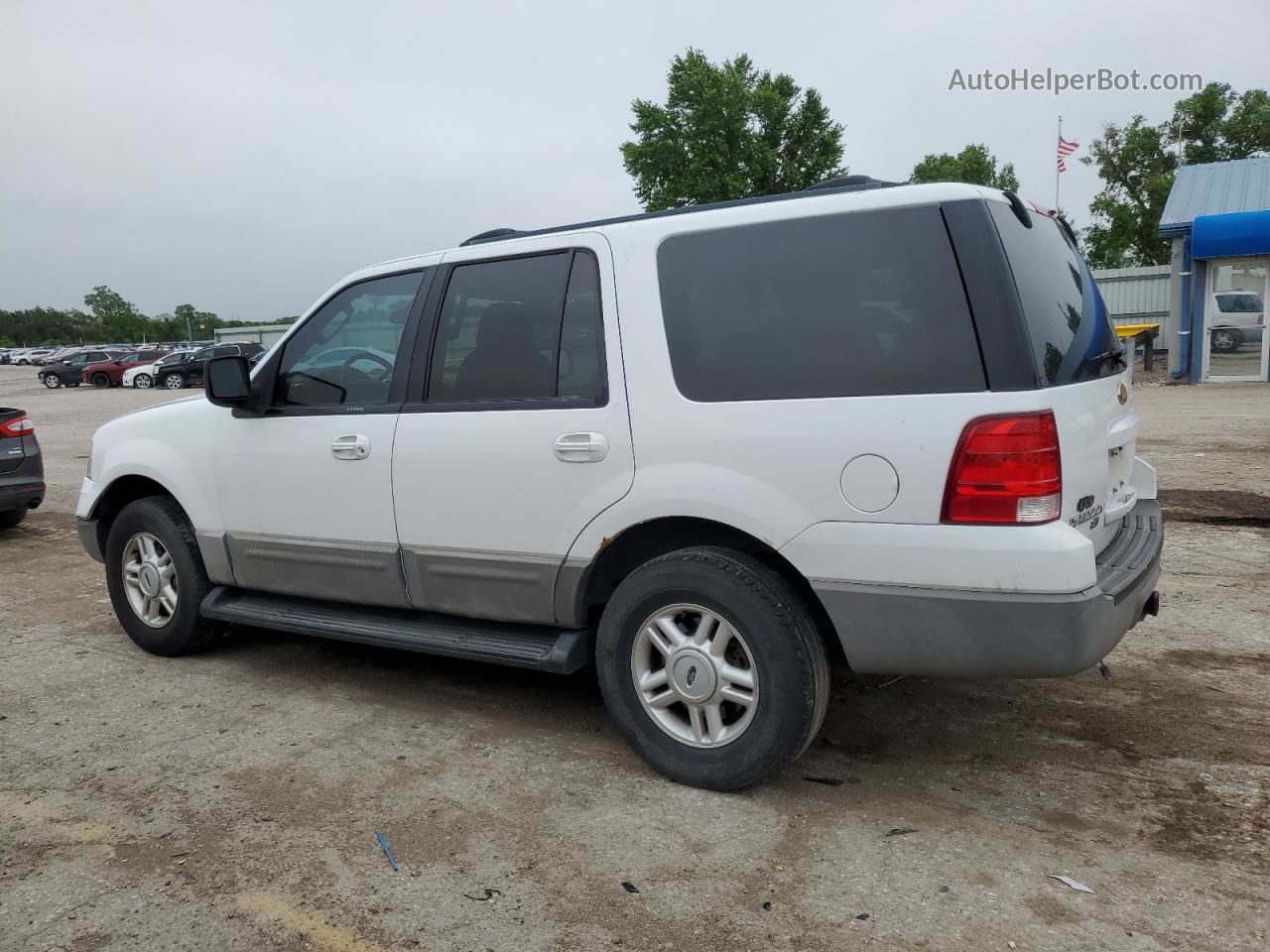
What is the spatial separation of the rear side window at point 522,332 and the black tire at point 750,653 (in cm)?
72

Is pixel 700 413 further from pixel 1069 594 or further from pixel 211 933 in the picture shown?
pixel 211 933

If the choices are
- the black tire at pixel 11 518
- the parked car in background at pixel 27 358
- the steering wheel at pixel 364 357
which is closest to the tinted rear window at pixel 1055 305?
the steering wheel at pixel 364 357

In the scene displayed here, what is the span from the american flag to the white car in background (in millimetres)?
32510

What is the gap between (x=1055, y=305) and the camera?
335 centimetres

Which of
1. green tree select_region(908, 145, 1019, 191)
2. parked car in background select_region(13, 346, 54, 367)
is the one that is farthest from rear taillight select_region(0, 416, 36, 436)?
parked car in background select_region(13, 346, 54, 367)

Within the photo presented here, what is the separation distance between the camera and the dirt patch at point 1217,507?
7.62m

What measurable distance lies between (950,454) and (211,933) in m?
2.44

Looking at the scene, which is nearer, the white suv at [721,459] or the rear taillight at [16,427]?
the white suv at [721,459]

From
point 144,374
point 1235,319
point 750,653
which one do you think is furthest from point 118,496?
point 144,374

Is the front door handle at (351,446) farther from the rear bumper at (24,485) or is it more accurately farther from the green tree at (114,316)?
the green tree at (114,316)

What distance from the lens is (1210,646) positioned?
16.2 feet

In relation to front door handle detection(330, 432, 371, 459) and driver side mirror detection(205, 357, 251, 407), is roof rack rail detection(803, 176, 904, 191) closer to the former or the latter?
front door handle detection(330, 432, 371, 459)

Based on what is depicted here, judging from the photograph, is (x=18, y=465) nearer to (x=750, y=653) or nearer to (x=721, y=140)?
(x=750, y=653)

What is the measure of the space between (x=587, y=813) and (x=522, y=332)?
178cm
